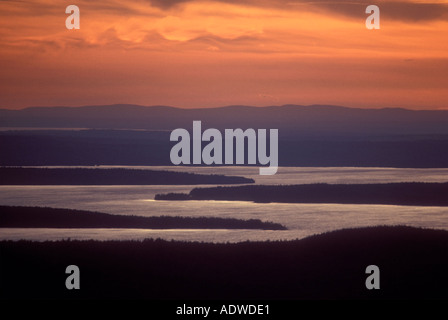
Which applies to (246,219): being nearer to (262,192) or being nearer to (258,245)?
(258,245)

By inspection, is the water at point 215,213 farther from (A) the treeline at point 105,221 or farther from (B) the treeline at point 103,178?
(B) the treeline at point 103,178

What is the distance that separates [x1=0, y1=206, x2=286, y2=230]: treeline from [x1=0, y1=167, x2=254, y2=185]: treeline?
136ft

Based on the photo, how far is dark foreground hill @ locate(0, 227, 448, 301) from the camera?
2136 centimetres

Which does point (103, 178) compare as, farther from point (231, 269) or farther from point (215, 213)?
Result: point (231, 269)

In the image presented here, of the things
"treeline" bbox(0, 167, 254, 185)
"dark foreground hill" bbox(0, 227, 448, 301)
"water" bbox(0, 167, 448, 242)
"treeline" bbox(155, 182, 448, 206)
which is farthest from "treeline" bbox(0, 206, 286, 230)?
"treeline" bbox(0, 167, 254, 185)

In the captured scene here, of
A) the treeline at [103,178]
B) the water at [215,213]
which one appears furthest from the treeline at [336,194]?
the treeline at [103,178]

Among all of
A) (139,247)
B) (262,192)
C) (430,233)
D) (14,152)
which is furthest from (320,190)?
(14,152)

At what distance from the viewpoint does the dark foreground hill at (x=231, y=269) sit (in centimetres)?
2136

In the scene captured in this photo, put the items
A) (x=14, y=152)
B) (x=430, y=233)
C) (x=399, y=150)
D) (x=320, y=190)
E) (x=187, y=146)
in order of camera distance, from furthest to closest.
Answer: (x=187, y=146), (x=399, y=150), (x=14, y=152), (x=320, y=190), (x=430, y=233)

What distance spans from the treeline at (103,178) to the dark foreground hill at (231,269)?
59.2 meters

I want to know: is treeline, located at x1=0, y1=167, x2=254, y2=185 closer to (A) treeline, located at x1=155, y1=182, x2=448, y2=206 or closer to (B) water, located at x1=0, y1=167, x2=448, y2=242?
(B) water, located at x1=0, y1=167, x2=448, y2=242

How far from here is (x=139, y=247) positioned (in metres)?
27.0

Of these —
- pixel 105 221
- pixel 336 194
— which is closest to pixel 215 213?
pixel 105 221
